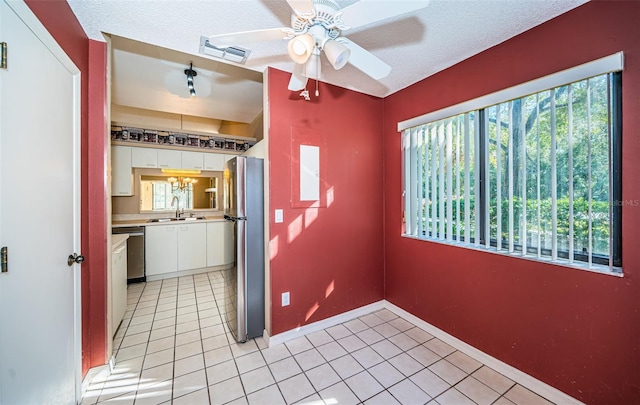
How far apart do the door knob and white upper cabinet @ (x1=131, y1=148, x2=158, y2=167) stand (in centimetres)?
270

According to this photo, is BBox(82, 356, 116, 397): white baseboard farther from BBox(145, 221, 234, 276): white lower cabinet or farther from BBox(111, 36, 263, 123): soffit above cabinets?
BBox(111, 36, 263, 123): soffit above cabinets

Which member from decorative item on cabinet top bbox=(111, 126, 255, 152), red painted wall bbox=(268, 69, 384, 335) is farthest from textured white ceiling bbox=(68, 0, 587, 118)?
decorative item on cabinet top bbox=(111, 126, 255, 152)

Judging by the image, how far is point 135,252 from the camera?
3457 millimetres

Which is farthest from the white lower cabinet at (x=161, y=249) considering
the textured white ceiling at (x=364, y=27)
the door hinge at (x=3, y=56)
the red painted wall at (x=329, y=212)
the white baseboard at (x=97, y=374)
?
the door hinge at (x=3, y=56)

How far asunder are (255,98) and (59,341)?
289 centimetres

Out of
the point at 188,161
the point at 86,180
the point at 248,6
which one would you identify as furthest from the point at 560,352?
the point at 188,161

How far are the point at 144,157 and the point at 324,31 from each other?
3.73m

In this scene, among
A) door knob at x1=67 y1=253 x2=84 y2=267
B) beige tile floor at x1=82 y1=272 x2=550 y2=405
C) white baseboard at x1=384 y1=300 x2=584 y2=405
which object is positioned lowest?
beige tile floor at x1=82 y1=272 x2=550 y2=405

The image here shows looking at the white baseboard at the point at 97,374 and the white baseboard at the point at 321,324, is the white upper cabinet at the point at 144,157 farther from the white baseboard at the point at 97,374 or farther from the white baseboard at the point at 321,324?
the white baseboard at the point at 321,324

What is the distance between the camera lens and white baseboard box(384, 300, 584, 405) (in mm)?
1522

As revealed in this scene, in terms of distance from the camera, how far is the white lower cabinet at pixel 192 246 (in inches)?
150

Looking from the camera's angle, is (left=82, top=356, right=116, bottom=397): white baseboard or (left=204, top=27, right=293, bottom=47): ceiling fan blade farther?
(left=82, top=356, right=116, bottom=397): white baseboard

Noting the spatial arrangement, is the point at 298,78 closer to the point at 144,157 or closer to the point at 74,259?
the point at 74,259

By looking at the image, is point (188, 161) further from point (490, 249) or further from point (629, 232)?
point (629, 232)
